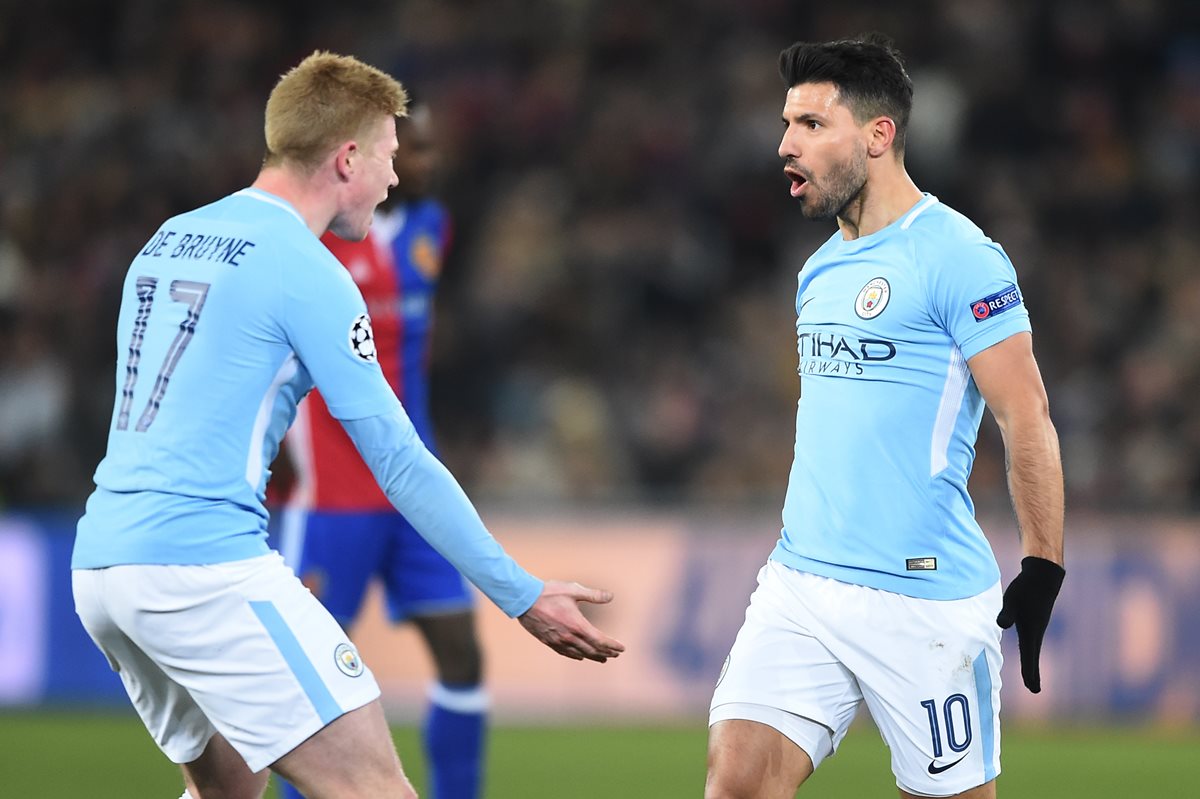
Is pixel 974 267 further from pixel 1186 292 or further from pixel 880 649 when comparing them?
pixel 1186 292

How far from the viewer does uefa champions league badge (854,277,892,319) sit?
14.8 feet

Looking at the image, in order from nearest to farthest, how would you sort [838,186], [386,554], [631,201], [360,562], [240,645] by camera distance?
[240,645] < [838,186] < [360,562] < [386,554] < [631,201]

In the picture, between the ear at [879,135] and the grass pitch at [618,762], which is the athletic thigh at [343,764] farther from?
the grass pitch at [618,762]

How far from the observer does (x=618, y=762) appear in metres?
8.95

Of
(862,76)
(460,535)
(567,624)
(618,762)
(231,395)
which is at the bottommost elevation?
(618,762)

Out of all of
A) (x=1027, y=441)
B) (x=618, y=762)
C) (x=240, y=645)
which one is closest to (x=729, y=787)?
(x=1027, y=441)

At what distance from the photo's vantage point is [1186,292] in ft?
40.9

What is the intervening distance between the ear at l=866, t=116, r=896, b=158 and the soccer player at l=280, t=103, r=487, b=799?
7.50 ft

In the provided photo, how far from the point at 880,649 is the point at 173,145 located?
10.5 m

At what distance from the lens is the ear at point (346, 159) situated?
4.17 m

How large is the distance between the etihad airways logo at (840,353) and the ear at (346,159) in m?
1.36

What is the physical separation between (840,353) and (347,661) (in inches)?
61.4

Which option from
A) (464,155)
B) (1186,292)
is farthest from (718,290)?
(1186,292)

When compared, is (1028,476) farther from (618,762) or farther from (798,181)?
(618,762)
